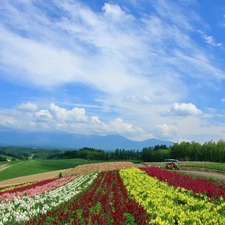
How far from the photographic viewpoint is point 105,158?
4195 inches

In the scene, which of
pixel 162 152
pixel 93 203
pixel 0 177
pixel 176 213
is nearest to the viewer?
pixel 176 213

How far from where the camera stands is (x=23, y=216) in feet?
31.5

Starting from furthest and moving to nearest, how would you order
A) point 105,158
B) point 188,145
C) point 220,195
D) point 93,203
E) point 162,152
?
point 105,158, point 162,152, point 188,145, point 220,195, point 93,203

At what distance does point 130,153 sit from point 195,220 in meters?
105

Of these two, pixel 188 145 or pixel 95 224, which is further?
pixel 188 145

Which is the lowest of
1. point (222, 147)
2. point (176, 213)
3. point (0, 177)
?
point (0, 177)

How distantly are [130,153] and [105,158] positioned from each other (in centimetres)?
1124

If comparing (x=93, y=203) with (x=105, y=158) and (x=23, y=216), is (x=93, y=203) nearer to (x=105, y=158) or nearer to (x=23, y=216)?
(x=23, y=216)

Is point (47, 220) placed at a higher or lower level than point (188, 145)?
lower

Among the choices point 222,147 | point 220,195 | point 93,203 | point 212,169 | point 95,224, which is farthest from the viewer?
point 222,147

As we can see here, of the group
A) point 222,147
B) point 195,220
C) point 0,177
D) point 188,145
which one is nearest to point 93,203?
point 195,220

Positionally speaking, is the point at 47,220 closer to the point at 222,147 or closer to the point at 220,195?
the point at 220,195

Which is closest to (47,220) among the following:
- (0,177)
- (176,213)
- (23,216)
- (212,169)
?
(23,216)

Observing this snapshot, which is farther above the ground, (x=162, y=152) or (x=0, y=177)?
(x=162, y=152)
